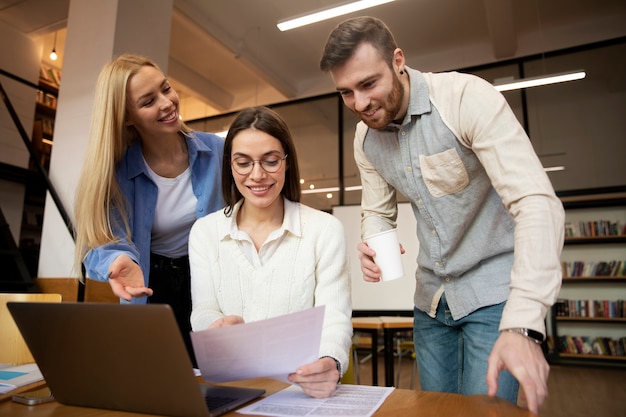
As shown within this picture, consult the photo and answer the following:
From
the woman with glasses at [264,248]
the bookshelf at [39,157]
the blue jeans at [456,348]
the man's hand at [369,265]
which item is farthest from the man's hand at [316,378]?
the bookshelf at [39,157]

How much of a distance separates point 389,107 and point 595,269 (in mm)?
6160

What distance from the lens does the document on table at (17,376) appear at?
0.88 meters

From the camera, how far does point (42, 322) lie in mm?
696

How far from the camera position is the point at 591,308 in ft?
19.6

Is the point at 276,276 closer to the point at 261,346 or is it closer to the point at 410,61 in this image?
the point at 261,346

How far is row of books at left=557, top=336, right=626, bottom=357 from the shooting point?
5746 mm

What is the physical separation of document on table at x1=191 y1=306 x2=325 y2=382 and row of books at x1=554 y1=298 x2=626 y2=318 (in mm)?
6415

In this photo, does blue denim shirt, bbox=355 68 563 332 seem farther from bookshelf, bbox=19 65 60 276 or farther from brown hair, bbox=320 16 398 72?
bookshelf, bbox=19 65 60 276

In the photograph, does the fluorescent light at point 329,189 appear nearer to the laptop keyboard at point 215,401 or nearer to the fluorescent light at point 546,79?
the fluorescent light at point 546,79

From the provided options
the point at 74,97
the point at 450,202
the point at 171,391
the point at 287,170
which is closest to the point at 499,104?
the point at 450,202

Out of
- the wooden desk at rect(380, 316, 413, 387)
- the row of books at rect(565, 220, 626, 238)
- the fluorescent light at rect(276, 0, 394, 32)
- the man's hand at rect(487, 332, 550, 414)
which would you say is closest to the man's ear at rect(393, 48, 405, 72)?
the man's hand at rect(487, 332, 550, 414)

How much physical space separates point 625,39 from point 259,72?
4.85m

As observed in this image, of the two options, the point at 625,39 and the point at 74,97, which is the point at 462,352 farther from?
the point at 625,39

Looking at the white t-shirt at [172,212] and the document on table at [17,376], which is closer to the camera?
the document on table at [17,376]
